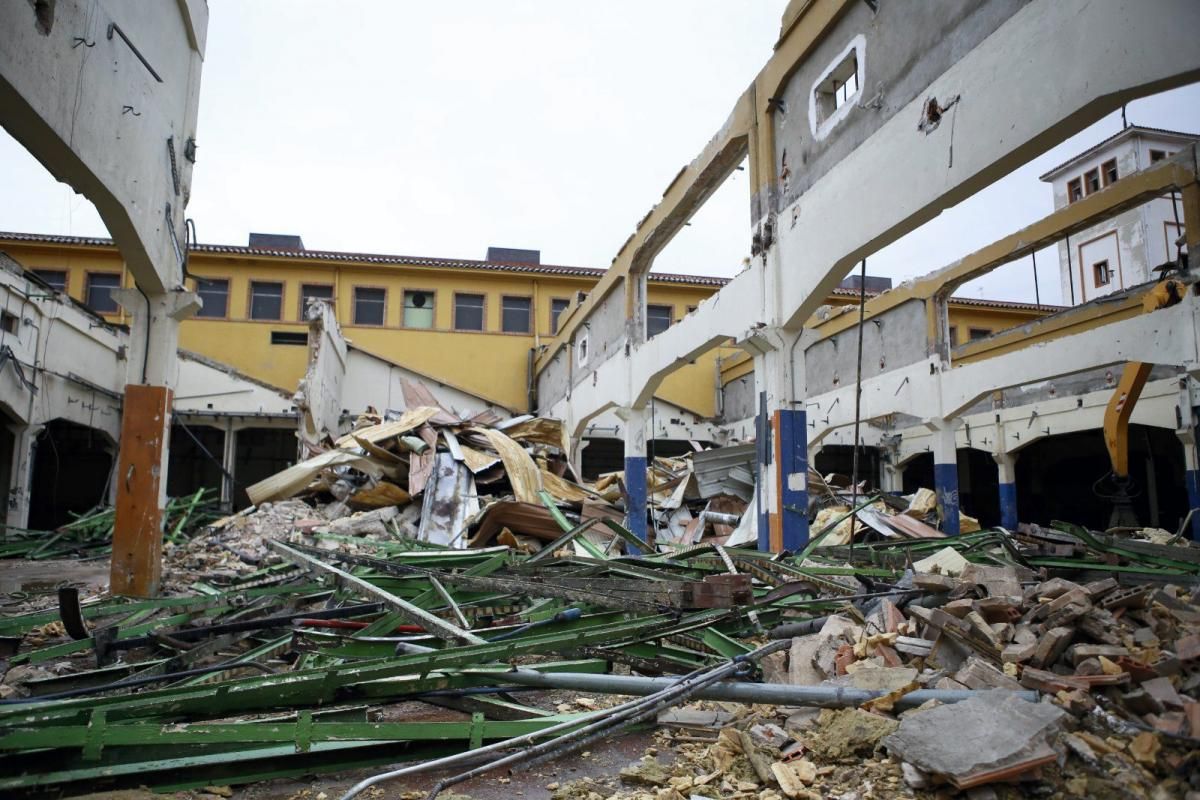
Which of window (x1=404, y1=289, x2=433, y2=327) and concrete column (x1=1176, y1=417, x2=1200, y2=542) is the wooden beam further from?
window (x1=404, y1=289, x2=433, y2=327)

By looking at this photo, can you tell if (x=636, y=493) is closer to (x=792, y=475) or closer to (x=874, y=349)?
(x=792, y=475)

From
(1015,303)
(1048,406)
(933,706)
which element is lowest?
(933,706)

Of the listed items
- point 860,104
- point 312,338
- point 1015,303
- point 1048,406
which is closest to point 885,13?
point 860,104

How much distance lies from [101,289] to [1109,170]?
37.3 m

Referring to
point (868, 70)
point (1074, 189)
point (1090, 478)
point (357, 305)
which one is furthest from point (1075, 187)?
point (868, 70)

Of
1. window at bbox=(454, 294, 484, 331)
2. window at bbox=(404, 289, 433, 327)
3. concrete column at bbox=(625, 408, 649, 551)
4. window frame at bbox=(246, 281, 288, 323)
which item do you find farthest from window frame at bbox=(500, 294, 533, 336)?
concrete column at bbox=(625, 408, 649, 551)

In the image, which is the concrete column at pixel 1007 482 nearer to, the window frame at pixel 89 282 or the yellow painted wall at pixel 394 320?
the yellow painted wall at pixel 394 320

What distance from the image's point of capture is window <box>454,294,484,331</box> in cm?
2406

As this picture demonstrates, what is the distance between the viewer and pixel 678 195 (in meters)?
11.2

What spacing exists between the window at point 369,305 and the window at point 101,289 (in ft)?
24.2

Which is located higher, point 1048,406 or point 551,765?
point 1048,406

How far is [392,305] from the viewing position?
77.8 feet

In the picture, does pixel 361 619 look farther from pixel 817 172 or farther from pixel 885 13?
pixel 885 13

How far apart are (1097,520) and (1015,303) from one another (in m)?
8.48
